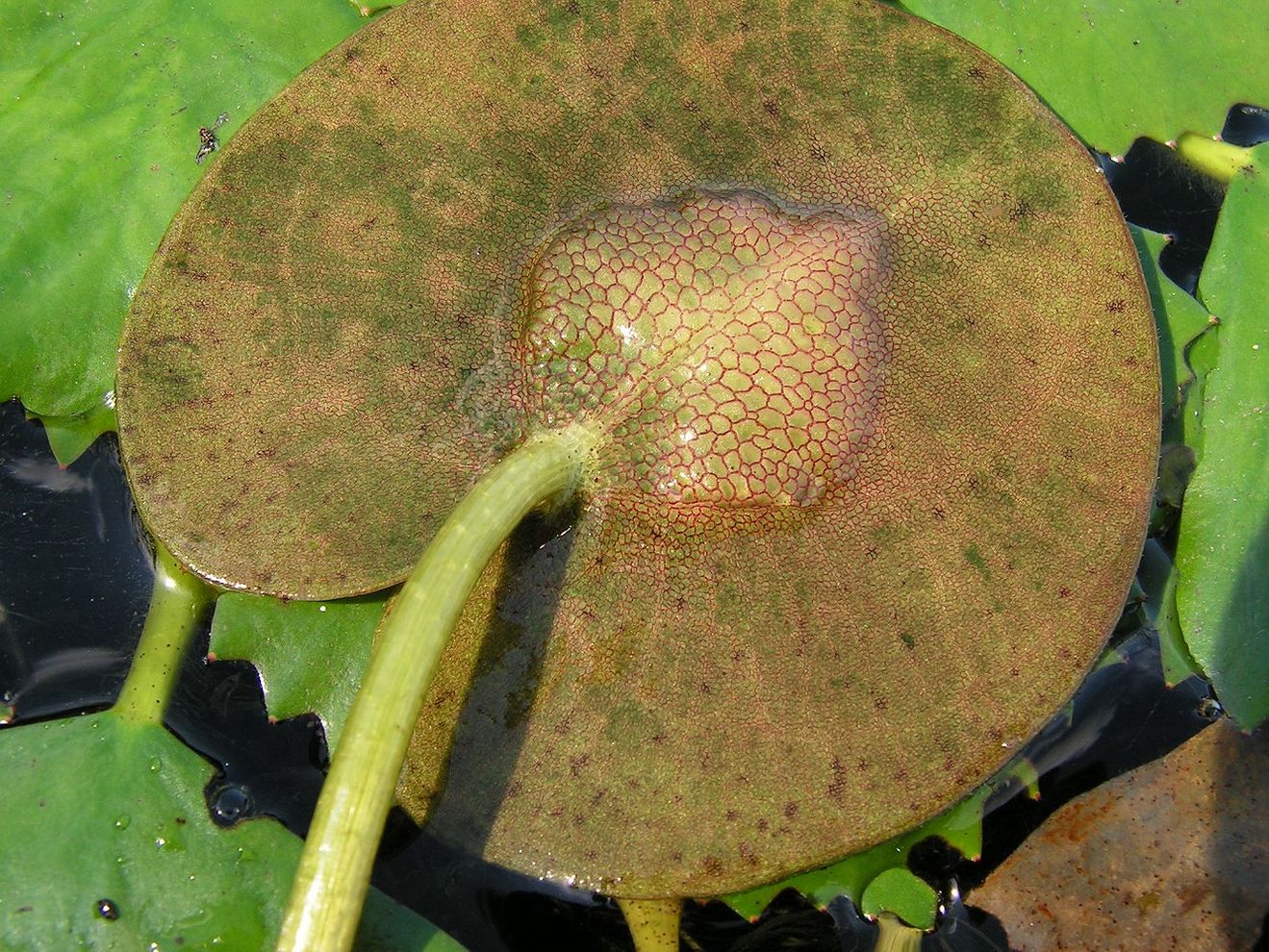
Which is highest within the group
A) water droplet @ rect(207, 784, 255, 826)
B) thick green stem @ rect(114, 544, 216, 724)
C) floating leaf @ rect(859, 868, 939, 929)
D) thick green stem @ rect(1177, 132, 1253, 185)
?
thick green stem @ rect(1177, 132, 1253, 185)

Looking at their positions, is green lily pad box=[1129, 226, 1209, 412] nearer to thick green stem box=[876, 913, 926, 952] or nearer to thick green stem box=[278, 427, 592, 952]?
thick green stem box=[876, 913, 926, 952]

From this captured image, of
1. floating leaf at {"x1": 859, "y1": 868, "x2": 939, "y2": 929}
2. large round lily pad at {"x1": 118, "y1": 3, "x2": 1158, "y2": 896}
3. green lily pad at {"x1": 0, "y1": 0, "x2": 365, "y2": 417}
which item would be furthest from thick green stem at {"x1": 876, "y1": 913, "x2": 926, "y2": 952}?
green lily pad at {"x1": 0, "y1": 0, "x2": 365, "y2": 417}

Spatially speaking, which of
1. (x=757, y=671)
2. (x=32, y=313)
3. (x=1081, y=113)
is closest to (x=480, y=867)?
(x=757, y=671)

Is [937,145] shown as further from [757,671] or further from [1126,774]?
[1126,774]

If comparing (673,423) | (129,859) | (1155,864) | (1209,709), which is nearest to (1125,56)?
(1209,709)

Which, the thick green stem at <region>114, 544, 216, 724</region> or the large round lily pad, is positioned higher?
the large round lily pad

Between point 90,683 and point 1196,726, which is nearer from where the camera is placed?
point 90,683

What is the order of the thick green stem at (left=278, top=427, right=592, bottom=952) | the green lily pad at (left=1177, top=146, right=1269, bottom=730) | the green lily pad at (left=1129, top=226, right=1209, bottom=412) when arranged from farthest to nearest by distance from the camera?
the green lily pad at (left=1129, top=226, right=1209, bottom=412) → the green lily pad at (left=1177, top=146, right=1269, bottom=730) → the thick green stem at (left=278, top=427, right=592, bottom=952)
